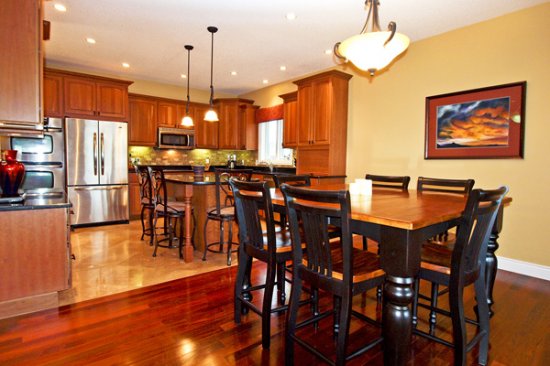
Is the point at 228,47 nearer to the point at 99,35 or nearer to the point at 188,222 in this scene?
the point at 99,35

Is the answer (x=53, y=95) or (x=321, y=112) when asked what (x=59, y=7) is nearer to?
(x=53, y=95)

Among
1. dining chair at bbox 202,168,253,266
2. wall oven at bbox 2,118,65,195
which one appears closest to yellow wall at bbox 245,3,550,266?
dining chair at bbox 202,168,253,266

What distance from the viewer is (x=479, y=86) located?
11.5 feet

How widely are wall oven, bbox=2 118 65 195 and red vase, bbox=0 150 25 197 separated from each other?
2.46 m

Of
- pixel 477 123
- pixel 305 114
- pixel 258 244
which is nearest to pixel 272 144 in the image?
pixel 305 114

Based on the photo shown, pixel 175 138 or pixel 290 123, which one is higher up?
pixel 290 123

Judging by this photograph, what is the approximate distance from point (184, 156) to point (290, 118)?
2.66m

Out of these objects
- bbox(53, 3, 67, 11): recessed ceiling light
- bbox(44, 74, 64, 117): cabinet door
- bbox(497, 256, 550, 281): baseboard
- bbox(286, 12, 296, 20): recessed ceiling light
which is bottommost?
bbox(497, 256, 550, 281): baseboard

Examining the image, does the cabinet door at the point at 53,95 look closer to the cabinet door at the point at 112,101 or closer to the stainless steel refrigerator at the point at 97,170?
the stainless steel refrigerator at the point at 97,170

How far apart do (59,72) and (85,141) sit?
1.13m

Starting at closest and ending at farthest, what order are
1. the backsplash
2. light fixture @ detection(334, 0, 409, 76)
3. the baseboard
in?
light fixture @ detection(334, 0, 409, 76), the baseboard, the backsplash

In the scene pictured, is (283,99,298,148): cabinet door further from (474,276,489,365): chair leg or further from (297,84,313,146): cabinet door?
(474,276,489,365): chair leg

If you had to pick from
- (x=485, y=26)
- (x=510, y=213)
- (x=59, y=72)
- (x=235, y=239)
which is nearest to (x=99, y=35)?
(x=59, y=72)

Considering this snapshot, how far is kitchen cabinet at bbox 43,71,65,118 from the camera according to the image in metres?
4.80
